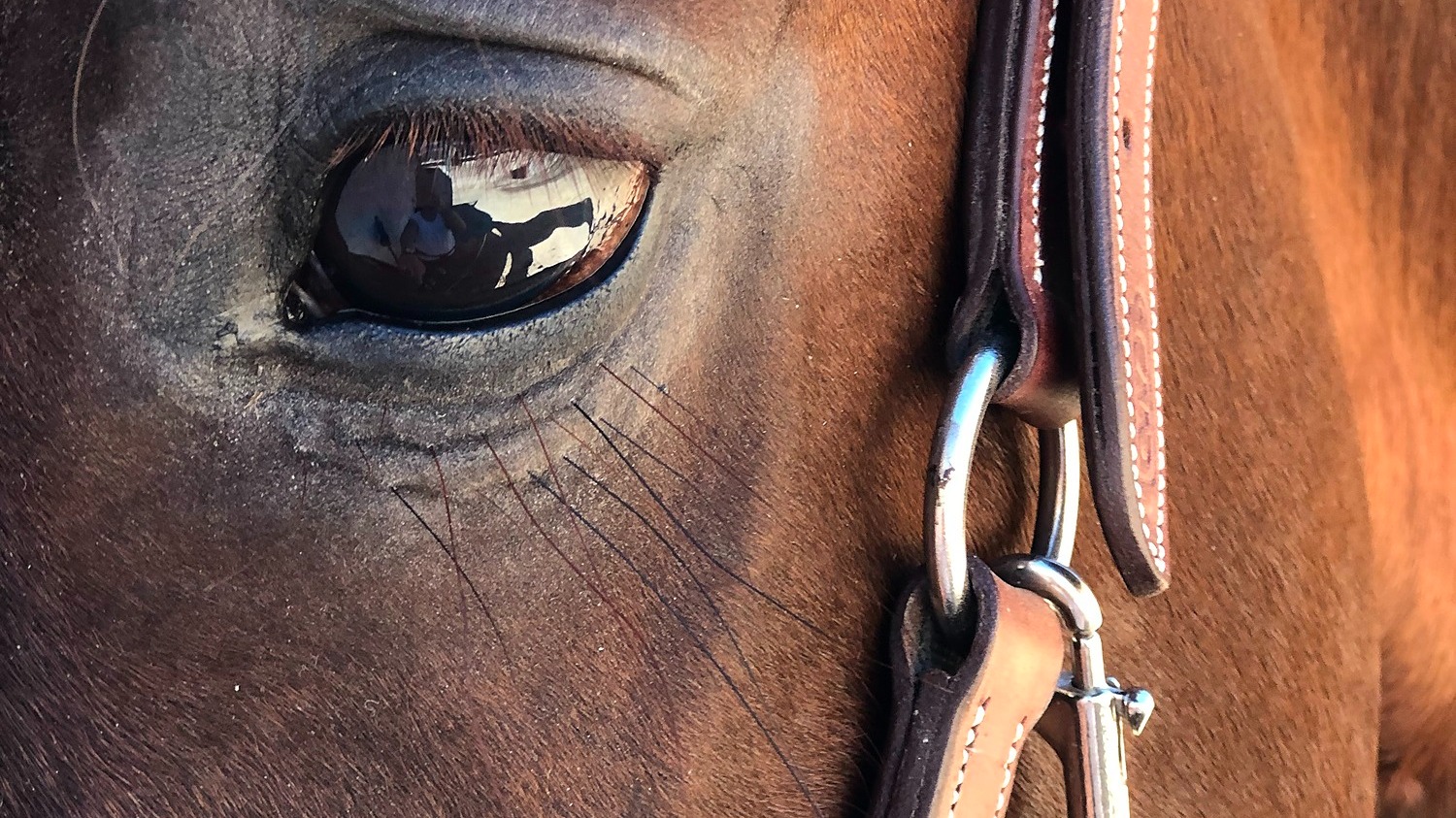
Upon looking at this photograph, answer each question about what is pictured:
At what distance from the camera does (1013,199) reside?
82cm

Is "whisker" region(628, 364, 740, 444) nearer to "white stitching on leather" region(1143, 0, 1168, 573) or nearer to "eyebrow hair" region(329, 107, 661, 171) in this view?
"eyebrow hair" region(329, 107, 661, 171)

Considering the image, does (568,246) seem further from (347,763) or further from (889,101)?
(347,763)

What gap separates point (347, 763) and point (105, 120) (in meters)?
0.39

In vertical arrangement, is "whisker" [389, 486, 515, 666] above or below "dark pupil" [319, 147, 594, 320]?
below

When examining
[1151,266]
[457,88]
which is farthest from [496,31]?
[1151,266]

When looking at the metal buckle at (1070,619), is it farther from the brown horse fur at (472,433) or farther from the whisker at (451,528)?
the whisker at (451,528)

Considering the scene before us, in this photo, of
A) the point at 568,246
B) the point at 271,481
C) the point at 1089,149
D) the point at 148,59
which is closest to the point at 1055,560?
the point at 1089,149

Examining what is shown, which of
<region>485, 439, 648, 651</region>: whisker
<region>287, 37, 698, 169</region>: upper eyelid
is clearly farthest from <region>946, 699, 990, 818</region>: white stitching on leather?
<region>287, 37, 698, 169</region>: upper eyelid

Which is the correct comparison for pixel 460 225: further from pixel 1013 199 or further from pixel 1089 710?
pixel 1089 710

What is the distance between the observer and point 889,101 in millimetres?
819

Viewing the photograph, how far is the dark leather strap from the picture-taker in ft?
2.65

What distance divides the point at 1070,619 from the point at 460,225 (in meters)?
0.47

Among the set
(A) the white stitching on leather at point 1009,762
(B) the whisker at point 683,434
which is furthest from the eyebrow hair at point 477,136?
(A) the white stitching on leather at point 1009,762

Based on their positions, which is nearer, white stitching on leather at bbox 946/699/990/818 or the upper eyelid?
the upper eyelid
